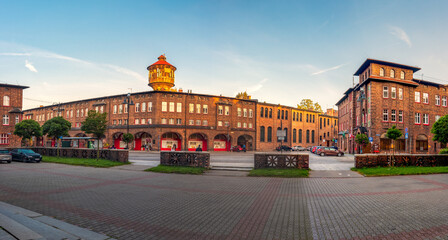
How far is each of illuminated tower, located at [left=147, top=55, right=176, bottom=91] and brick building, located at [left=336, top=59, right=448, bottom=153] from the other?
125 feet

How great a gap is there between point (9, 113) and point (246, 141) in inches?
1823

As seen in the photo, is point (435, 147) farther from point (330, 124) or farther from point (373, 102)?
point (330, 124)

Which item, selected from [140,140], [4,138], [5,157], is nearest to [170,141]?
[140,140]

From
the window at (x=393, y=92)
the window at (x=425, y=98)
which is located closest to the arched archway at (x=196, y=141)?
the window at (x=393, y=92)

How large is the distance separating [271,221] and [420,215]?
408 cm

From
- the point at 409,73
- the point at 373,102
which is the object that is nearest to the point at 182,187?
the point at 373,102

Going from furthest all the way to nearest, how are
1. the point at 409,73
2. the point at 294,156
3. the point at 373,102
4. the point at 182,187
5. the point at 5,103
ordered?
the point at 5,103 < the point at 409,73 < the point at 373,102 < the point at 294,156 < the point at 182,187

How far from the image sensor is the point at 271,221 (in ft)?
21.0

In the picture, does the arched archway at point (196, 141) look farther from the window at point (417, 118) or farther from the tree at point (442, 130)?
the tree at point (442, 130)

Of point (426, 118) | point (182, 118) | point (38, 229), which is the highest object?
point (426, 118)

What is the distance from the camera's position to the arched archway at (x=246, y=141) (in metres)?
57.3

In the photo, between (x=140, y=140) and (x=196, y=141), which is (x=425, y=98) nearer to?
(x=196, y=141)

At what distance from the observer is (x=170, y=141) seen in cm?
4922

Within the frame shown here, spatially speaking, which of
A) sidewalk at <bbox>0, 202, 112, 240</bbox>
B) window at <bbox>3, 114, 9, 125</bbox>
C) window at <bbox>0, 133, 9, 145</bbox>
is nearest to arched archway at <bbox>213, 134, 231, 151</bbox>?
window at <bbox>0, 133, 9, 145</bbox>
